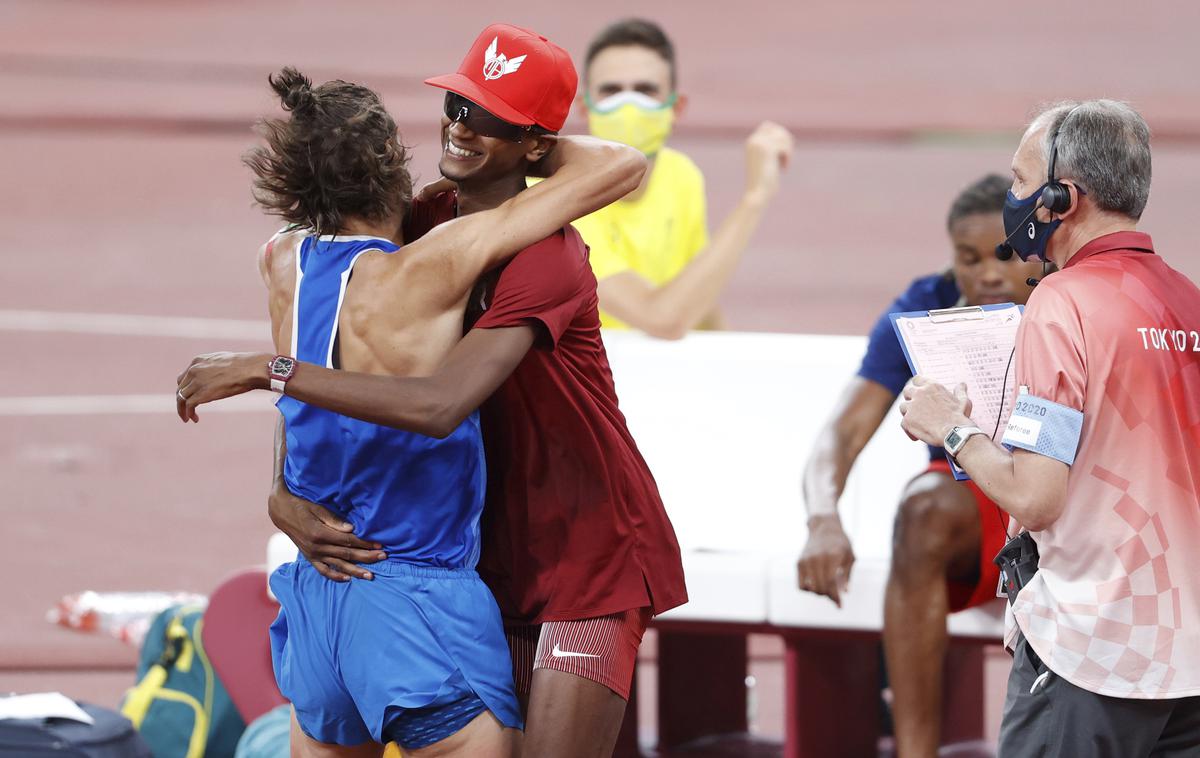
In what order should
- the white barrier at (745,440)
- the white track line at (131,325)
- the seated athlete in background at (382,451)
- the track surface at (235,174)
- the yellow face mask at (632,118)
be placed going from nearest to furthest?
the seated athlete in background at (382,451), the white barrier at (745,440), the yellow face mask at (632,118), the track surface at (235,174), the white track line at (131,325)

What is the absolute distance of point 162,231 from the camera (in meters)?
11.3

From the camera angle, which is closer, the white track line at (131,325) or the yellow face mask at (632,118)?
the yellow face mask at (632,118)

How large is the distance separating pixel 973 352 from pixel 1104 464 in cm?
36

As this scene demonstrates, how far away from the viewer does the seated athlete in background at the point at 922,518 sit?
3.72m

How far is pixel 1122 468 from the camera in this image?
2.57m

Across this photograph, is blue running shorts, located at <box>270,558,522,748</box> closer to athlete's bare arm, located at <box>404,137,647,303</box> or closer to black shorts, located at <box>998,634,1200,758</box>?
athlete's bare arm, located at <box>404,137,647,303</box>

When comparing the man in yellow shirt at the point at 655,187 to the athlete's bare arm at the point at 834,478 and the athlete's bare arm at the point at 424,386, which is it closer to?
the athlete's bare arm at the point at 834,478

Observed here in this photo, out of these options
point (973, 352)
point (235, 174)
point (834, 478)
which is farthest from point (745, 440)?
point (235, 174)

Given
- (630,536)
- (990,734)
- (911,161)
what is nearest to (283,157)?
(630,536)

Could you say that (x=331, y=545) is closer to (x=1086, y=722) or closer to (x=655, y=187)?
(x=1086, y=722)

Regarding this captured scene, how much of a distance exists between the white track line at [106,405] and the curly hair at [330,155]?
16.9ft

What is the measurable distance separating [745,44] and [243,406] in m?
9.53

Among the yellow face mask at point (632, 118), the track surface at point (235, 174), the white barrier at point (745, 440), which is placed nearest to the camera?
the white barrier at point (745, 440)

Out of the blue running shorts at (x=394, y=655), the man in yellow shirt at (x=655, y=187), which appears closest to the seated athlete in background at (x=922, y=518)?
the man in yellow shirt at (x=655, y=187)
